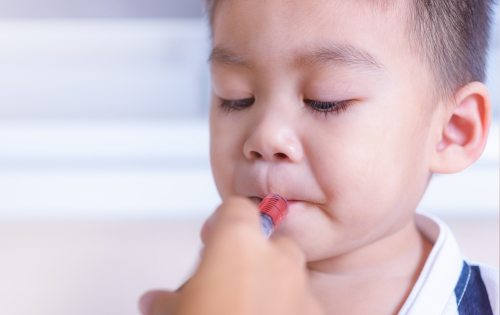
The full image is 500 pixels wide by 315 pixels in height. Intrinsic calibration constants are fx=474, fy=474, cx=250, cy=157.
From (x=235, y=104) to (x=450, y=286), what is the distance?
408 millimetres

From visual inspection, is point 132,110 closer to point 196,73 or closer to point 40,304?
point 196,73

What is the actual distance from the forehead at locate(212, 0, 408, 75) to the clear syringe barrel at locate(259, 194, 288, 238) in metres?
0.17

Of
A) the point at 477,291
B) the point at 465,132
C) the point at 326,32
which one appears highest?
the point at 326,32

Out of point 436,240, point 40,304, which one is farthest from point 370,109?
point 40,304

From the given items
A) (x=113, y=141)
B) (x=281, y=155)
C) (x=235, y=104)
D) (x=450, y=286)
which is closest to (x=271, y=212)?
(x=281, y=155)

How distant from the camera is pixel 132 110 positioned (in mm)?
1430

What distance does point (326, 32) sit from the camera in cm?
59

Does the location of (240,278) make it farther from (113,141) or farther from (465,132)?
(113,141)

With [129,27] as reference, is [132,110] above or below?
below

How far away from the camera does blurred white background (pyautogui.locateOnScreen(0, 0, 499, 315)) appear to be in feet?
4.19

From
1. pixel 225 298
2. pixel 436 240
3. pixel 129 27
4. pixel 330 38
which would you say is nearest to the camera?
pixel 225 298

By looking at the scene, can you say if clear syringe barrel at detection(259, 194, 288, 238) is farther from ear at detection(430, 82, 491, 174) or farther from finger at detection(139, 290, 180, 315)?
ear at detection(430, 82, 491, 174)

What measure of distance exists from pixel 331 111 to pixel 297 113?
5 centimetres

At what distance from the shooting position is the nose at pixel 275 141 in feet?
1.91
